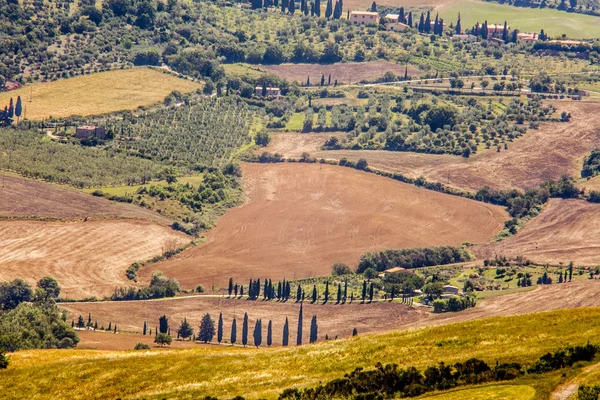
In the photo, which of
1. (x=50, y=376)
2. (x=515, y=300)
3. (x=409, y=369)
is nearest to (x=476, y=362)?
(x=409, y=369)

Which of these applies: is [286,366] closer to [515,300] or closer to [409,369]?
[409,369]

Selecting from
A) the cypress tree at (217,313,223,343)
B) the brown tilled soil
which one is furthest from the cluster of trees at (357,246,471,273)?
the cypress tree at (217,313,223,343)

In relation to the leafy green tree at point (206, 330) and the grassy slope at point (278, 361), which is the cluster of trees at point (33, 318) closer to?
the leafy green tree at point (206, 330)

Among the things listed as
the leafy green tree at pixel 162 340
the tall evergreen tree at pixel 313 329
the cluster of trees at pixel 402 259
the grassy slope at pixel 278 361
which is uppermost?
the grassy slope at pixel 278 361

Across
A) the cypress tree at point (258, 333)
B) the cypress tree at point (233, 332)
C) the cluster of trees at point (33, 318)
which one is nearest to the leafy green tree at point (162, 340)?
the cypress tree at point (233, 332)

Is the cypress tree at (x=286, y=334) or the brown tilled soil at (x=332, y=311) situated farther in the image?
the brown tilled soil at (x=332, y=311)

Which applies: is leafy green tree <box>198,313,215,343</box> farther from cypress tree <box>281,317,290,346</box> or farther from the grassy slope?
the grassy slope

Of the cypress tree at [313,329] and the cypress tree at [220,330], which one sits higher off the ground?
the cypress tree at [313,329]
